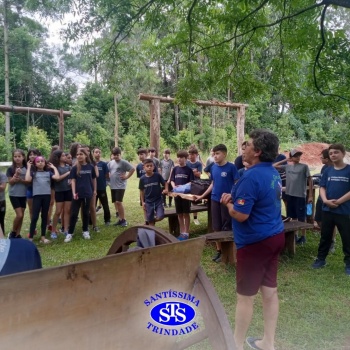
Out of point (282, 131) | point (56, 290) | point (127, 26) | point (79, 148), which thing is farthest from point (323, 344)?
point (282, 131)

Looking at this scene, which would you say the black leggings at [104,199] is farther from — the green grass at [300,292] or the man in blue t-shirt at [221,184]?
the man in blue t-shirt at [221,184]

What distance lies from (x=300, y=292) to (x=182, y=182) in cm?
294

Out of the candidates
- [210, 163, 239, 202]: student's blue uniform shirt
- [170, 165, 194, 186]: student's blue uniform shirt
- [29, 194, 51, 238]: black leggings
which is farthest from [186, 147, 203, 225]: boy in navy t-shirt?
[29, 194, 51, 238]: black leggings

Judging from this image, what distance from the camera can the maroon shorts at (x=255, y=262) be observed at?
8.72 ft

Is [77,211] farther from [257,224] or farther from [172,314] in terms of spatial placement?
[172,314]

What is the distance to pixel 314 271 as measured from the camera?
475cm

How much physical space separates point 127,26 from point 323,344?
447 cm

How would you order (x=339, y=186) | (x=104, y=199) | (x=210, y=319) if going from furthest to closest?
1. (x=104, y=199)
2. (x=339, y=186)
3. (x=210, y=319)

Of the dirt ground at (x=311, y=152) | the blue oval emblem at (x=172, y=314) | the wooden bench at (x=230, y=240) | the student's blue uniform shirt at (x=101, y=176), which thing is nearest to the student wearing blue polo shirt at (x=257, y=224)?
the blue oval emblem at (x=172, y=314)

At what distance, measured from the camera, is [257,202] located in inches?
104

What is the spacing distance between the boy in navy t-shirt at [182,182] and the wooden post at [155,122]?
2526 millimetres

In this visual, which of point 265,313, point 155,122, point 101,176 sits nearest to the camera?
point 265,313

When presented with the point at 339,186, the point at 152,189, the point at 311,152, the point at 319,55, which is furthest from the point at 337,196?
the point at 311,152

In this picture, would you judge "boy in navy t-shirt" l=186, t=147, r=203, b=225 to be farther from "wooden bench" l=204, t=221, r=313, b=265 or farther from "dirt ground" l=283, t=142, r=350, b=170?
"dirt ground" l=283, t=142, r=350, b=170
